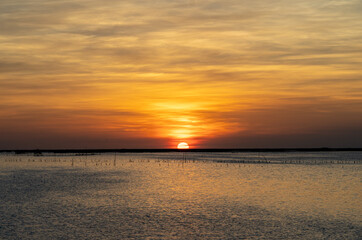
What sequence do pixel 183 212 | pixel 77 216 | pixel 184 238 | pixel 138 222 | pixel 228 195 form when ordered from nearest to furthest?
1. pixel 184 238
2. pixel 138 222
3. pixel 77 216
4. pixel 183 212
5. pixel 228 195

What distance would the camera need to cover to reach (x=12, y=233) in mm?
20359

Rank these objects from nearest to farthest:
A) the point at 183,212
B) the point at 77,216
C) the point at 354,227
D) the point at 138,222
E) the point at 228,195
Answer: the point at 354,227, the point at 138,222, the point at 77,216, the point at 183,212, the point at 228,195

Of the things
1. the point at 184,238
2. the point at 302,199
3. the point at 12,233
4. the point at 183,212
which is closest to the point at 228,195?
the point at 302,199

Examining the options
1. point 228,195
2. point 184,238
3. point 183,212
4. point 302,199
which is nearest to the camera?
point 184,238

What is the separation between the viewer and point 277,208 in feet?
93.4

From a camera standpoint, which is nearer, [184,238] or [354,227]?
[184,238]

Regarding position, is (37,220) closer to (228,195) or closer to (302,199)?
(228,195)

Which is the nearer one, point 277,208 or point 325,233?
point 325,233

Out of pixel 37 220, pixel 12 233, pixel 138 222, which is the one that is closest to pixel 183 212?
pixel 138 222

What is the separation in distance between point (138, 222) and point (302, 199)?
1587cm

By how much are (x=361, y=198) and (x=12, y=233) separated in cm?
2701

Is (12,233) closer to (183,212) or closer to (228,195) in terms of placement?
(183,212)

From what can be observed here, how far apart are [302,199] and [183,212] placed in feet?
38.5

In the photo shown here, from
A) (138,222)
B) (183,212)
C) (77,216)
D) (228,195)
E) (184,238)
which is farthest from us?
(228,195)
